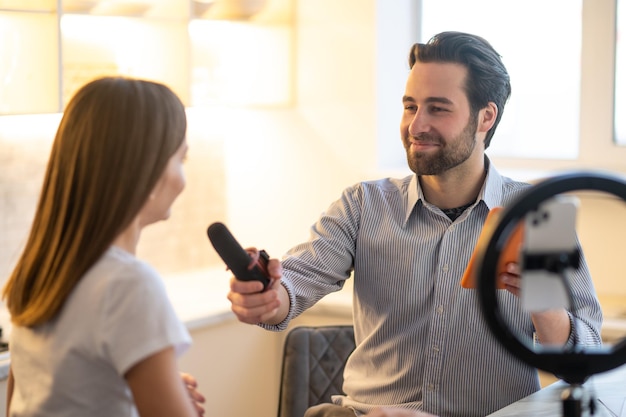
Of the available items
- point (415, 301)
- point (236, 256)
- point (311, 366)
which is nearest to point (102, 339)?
point (236, 256)

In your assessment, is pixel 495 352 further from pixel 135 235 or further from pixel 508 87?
pixel 135 235

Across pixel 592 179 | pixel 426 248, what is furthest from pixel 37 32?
pixel 592 179

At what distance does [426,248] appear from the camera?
2.12 meters

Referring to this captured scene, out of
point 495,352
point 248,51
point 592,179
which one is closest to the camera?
point 592,179

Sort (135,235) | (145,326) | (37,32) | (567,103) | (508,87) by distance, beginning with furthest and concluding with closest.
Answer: (567,103)
(37,32)
(508,87)
(135,235)
(145,326)

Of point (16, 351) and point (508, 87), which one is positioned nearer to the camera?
point (16, 351)

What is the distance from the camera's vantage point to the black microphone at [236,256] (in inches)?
58.2

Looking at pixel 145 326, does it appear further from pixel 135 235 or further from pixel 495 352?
pixel 495 352

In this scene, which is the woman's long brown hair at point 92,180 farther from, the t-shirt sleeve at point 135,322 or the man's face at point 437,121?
the man's face at point 437,121

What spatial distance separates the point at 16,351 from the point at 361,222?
103 centimetres

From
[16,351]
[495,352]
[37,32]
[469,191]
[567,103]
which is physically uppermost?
[37,32]

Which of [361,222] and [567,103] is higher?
[567,103]

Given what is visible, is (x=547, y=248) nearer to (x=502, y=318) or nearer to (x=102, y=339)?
(x=502, y=318)

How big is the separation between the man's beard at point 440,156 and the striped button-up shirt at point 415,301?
0.05 metres
